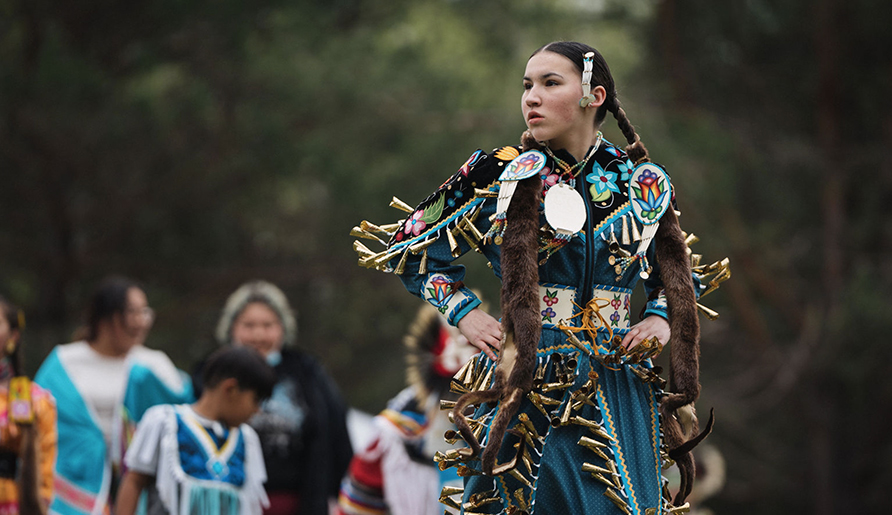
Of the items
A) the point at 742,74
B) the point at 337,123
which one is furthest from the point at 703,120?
the point at 337,123

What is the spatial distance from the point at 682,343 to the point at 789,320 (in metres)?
9.91

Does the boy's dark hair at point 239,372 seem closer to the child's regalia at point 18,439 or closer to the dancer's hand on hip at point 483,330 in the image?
the child's regalia at point 18,439

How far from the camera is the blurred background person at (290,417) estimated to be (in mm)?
5988

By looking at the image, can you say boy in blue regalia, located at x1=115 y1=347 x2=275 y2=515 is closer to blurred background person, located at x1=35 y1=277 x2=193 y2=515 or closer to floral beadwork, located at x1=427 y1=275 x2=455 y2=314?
blurred background person, located at x1=35 y1=277 x2=193 y2=515

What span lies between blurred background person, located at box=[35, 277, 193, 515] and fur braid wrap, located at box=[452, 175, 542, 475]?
3488 millimetres

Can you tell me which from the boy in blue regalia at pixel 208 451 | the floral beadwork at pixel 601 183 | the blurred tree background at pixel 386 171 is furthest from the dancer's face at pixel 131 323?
the blurred tree background at pixel 386 171

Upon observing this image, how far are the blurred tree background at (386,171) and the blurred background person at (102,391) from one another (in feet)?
14.2

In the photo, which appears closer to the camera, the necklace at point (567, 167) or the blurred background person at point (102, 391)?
the necklace at point (567, 167)

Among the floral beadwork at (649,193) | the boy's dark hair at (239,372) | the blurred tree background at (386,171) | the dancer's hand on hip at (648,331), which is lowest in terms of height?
the dancer's hand on hip at (648,331)

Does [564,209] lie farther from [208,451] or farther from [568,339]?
[208,451]

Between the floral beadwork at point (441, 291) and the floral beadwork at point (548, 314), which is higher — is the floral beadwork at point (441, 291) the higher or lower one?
the higher one

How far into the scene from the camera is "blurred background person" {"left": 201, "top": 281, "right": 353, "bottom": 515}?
599cm

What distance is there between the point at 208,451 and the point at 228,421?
0.52 feet

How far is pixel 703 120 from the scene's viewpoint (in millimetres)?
12047
